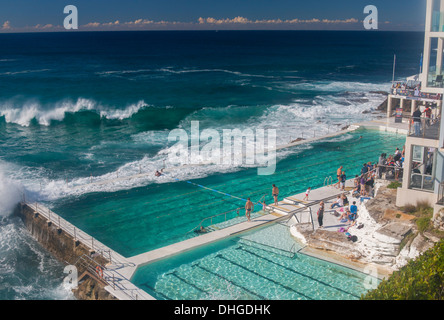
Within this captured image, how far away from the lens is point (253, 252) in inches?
620

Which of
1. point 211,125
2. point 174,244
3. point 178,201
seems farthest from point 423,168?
point 211,125

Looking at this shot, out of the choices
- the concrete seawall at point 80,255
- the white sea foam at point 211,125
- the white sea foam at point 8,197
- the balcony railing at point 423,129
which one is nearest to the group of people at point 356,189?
the balcony railing at point 423,129

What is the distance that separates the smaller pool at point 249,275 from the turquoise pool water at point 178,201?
2.38m

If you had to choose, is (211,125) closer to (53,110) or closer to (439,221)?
(53,110)

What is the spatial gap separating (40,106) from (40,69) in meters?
35.5

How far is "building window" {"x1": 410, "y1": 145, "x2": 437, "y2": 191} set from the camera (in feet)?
51.2

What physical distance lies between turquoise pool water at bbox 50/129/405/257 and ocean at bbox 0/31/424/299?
657mm

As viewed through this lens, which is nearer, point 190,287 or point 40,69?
point 190,287

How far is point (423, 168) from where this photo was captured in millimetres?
16109

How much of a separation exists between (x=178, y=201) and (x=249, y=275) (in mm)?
8217

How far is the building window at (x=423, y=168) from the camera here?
15.6 meters

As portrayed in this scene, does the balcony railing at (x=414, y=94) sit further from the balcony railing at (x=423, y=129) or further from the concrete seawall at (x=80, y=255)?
the concrete seawall at (x=80, y=255)
